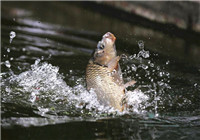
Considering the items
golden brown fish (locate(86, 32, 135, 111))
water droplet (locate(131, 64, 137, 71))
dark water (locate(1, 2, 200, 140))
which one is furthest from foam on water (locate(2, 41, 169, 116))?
water droplet (locate(131, 64, 137, 71))

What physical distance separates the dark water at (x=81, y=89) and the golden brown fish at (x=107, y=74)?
12cm

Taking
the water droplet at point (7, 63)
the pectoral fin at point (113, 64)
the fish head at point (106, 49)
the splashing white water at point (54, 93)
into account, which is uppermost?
the water droplet at point (7, 63)

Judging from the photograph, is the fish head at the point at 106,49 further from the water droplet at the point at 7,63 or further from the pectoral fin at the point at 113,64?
the water droplet at the point at 7,63

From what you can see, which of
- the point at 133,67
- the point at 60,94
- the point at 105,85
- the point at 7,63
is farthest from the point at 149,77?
the point at 7,63

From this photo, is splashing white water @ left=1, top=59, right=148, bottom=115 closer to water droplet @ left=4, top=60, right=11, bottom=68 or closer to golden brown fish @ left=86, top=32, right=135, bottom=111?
golden brown fish @ left=86, top=32, right=135, bottom=111

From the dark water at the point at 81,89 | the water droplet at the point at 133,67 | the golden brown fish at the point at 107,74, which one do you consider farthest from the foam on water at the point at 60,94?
the water droplet at the point at 133,67

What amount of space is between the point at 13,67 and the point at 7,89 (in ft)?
3.31

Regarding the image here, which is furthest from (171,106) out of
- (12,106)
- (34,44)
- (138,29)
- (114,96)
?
(138,29)

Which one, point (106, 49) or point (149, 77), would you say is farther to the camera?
point (149, 77)

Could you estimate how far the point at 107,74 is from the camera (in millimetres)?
3635

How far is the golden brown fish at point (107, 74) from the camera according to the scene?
3.62m

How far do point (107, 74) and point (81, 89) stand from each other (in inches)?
33.3

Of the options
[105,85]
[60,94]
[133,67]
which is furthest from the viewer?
[133,67]

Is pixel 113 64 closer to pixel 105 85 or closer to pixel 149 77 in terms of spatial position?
pixel 105 85
